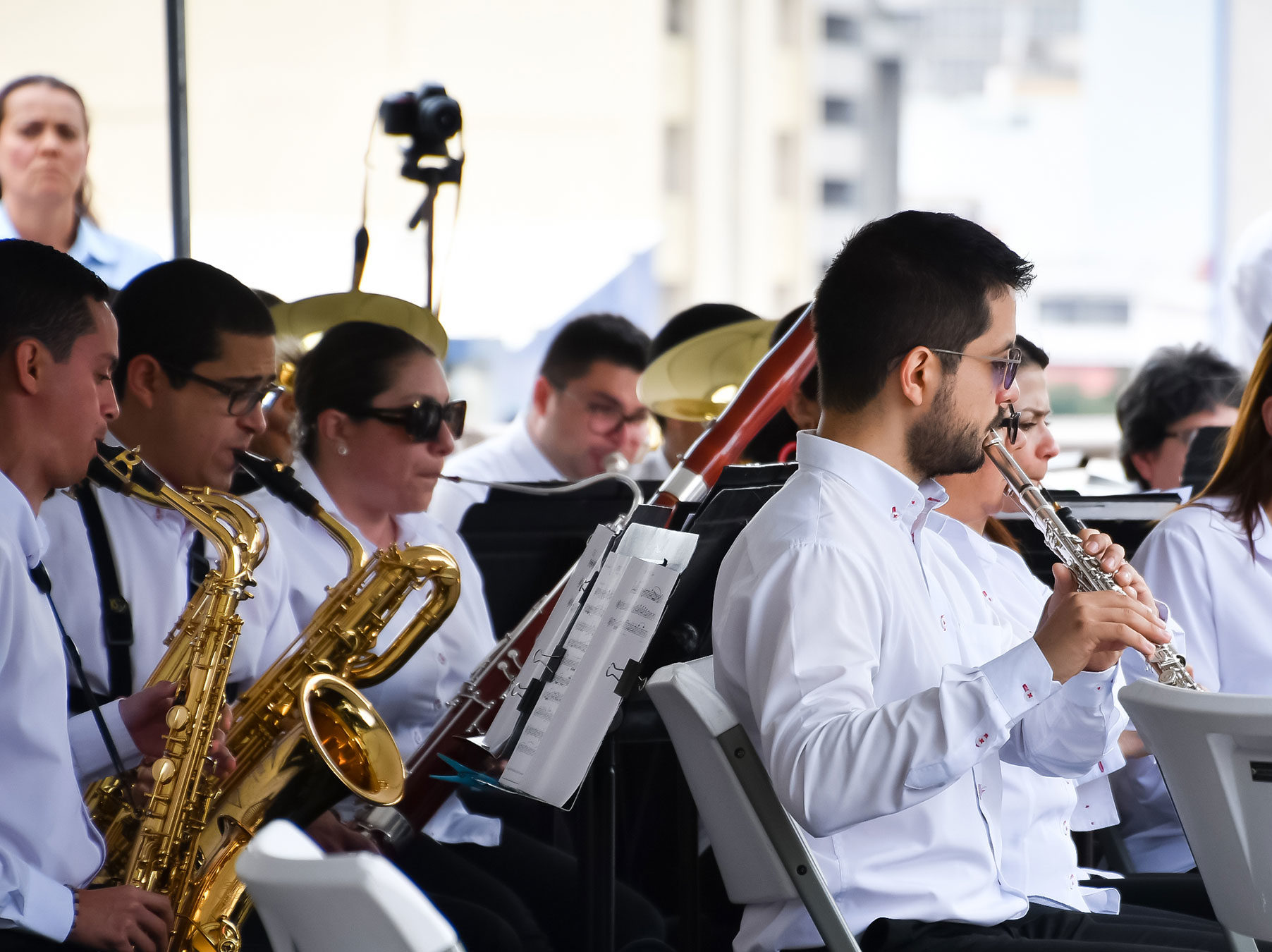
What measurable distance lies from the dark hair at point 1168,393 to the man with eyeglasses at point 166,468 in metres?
2.12

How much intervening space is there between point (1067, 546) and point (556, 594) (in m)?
0.77

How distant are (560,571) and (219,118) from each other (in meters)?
8.69

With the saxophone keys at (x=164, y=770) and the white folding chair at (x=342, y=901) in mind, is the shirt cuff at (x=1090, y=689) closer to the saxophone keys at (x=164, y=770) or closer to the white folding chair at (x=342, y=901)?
the white folding chair at (x=342, y=901)

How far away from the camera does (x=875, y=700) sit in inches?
54.8

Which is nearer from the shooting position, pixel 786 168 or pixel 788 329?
pixel 788 329

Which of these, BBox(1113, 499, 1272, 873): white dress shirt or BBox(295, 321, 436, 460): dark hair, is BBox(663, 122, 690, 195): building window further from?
BBox(1113, 499, 1272, 873): white dress shirt

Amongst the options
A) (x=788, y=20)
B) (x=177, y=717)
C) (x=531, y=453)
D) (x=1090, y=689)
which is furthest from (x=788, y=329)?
(x=788, y=20)

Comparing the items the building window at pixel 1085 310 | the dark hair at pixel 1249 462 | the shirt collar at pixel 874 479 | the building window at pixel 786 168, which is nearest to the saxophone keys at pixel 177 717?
the shirt collar at pixel 874 479

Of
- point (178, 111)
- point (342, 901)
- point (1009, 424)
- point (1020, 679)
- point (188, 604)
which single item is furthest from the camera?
point (178, 111)

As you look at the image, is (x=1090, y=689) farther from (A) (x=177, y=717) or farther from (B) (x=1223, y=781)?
(A) (x=177, y=717)

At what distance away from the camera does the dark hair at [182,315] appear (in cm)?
211

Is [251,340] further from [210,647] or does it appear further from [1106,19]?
[1106,19]

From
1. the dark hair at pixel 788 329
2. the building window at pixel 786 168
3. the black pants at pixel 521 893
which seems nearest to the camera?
the black pants at pixel 521 893

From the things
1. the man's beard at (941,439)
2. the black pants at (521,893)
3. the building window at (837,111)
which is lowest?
the black pants at (521,893)
